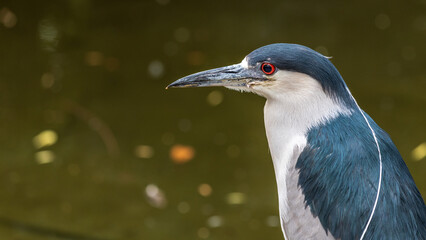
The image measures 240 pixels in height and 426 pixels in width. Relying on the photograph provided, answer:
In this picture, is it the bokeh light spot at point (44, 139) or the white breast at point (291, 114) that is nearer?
the white breast at point (291, 114)

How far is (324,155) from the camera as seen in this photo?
79.7 inches

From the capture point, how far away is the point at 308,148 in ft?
6.79

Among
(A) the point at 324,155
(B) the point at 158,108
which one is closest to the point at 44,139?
(B) the point at 158,108

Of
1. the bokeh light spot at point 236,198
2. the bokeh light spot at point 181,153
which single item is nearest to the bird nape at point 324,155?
the bokeh light spot at point 236,198

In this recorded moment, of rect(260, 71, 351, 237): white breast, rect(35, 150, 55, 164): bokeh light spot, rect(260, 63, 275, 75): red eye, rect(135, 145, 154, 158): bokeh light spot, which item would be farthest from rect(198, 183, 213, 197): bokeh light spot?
rect(260, 63, 275, 75): red eye

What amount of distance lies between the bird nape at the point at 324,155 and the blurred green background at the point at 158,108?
51.9 inches

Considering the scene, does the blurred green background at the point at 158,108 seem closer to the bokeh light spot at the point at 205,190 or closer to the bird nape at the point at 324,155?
the bokeh light spot at the point at 205,190

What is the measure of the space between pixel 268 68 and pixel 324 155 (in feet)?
1.07

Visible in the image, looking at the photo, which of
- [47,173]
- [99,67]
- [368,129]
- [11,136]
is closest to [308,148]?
[368,129]

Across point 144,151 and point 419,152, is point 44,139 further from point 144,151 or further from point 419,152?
point 419,152

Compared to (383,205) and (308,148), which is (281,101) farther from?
(383,205)

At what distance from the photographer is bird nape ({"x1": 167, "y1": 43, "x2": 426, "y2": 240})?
1.93 m

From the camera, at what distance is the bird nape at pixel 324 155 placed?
76.0 inches

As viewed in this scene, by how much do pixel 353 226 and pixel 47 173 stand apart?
2317mm
